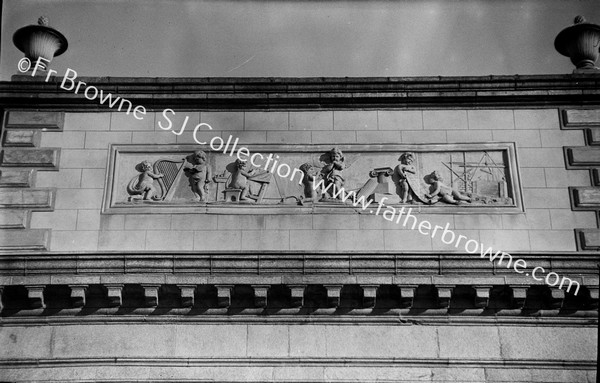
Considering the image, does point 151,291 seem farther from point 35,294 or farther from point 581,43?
point 581,43

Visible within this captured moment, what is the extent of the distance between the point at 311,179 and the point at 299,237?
51.2 inches

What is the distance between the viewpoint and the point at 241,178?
56.9 ft

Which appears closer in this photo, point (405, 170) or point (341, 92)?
point (405, 170)

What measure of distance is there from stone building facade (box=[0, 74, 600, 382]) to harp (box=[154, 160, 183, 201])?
0.17 ft

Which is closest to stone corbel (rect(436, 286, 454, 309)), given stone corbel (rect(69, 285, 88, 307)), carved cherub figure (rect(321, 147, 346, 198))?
carved cherub figure (rect(321, 147, 346, 198))

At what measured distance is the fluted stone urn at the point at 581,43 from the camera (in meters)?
18.7

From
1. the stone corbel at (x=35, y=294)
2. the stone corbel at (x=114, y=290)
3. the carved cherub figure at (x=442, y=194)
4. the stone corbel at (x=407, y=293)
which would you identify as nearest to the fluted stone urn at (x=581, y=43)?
the carved cherub figure at (x=442, y=194)

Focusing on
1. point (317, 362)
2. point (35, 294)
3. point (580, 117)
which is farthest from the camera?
point (580, 117)

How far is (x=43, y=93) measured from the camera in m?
18.1

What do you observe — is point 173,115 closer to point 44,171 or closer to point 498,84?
point 44,171

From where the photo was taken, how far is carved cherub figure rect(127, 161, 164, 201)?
17250 millimetres

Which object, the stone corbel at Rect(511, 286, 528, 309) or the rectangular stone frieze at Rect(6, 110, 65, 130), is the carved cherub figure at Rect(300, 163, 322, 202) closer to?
the stone corbel at Rect(511, 286, 528, 309)

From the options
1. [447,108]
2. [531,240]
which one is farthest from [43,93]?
[531,240]

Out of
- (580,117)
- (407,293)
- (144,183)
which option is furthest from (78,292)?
(580,117)
